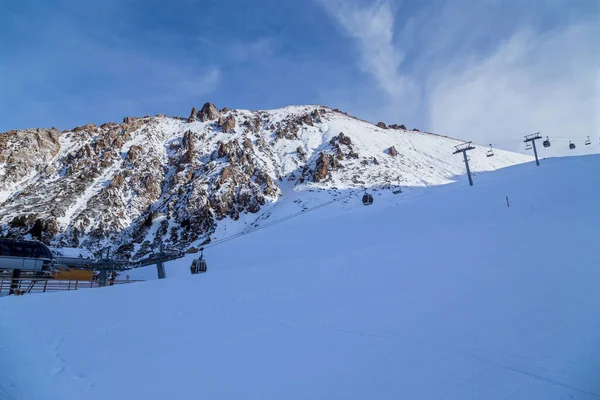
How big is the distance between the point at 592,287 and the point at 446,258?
5958mm

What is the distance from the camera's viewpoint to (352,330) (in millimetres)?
7355

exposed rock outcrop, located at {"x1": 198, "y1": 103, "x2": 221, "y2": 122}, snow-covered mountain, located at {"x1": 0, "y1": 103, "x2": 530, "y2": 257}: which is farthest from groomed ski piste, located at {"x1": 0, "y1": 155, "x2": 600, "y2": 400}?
exposed rock outcrop, located at {"x1": 198, "y1": 103, "x2": 221, "y2": 122}

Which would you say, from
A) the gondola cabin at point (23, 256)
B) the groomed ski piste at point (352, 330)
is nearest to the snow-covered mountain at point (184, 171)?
the gondola cabin at point (23, 256)

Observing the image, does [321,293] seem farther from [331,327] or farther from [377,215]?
[377,215]

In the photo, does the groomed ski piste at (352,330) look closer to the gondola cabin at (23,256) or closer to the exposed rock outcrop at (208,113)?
the gondola cabin at (23,256)

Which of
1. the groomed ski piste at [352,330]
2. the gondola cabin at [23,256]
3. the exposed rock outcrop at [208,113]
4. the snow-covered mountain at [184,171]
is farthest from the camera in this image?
the exposed rock outcrop at [208,113]

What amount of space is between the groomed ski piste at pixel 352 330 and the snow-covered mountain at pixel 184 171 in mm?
44351

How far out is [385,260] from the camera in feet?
50.6

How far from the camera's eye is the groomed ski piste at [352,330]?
5.00 metres

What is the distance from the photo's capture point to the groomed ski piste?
5004 millimetres

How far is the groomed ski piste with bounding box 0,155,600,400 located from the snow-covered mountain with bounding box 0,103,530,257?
146ft

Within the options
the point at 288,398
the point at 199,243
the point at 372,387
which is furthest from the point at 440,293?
the point at 199,243

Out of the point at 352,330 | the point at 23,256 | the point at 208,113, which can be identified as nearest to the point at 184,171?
the point at 208,113

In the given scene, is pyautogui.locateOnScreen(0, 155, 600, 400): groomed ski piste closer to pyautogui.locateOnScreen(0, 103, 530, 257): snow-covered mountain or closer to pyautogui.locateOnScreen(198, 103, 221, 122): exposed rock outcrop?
pyautogui.locateOnScreen(0, 103, 530, 257): snow-covered mountain
